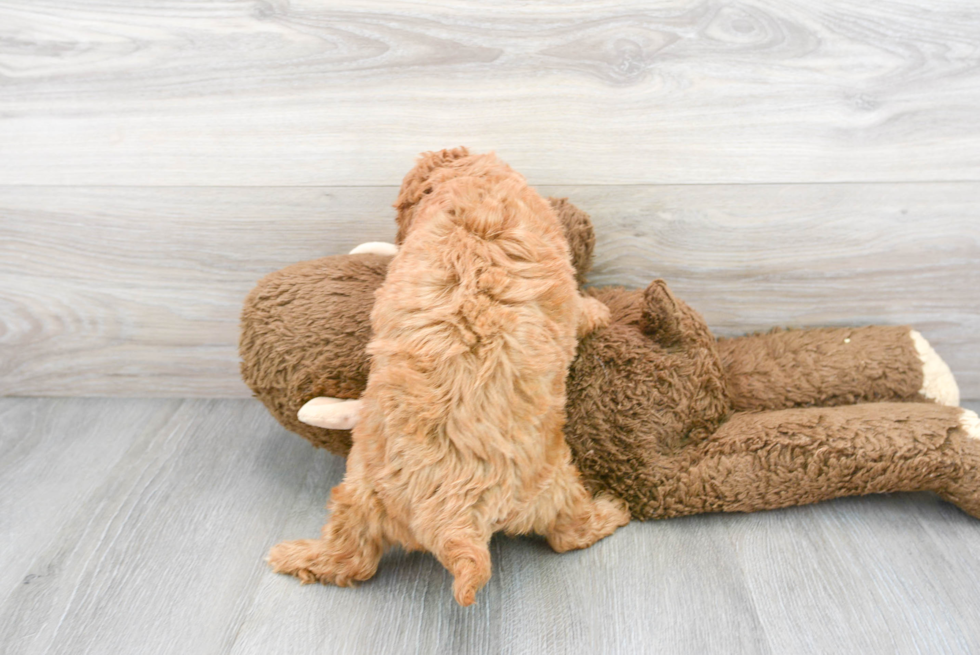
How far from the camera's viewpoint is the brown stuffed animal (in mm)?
918

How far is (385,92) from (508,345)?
1.66 feet

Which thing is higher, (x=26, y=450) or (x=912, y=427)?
(x=912, y=427)

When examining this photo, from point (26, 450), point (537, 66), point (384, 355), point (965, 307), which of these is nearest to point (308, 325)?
point (384, 355)

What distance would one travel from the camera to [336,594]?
85 centimetres

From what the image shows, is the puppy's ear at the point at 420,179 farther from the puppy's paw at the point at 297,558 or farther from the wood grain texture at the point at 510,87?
the puppy's paw at the point at 297,558

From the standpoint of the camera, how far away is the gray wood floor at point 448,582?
790 millimetres

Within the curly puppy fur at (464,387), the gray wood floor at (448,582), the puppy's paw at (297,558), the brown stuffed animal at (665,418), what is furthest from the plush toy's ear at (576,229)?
the puppy's paw at (297,558)

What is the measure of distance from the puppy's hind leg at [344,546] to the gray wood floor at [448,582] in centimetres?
2

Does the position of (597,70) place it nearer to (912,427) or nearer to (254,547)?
(912,427)

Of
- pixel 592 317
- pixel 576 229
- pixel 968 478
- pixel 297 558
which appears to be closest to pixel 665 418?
pixel 592 317

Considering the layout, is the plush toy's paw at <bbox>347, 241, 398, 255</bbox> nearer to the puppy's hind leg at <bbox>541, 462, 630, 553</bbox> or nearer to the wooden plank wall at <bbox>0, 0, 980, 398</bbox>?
the wooden plank wall at <bbox>0, 0, 980, 398</bbox>

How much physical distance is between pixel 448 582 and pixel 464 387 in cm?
30

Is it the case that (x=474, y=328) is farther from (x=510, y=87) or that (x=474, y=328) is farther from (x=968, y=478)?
(x=968, y=478)

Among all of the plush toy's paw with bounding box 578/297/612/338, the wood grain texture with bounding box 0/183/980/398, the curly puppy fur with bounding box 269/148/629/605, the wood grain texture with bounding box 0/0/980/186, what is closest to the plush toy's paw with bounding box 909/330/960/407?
the wood grain texture with bounding box 0/183/980/398
